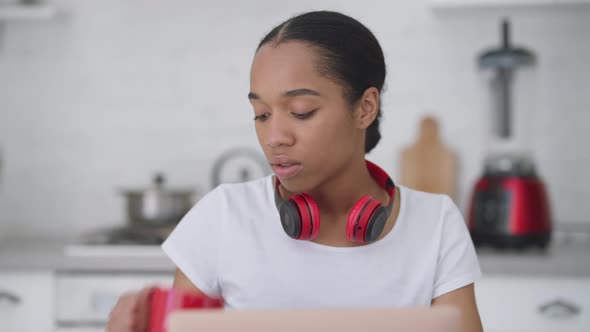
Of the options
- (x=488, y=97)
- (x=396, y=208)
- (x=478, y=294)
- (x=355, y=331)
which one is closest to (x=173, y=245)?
(x=396, y=208)

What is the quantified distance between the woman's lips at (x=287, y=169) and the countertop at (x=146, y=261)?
974mm

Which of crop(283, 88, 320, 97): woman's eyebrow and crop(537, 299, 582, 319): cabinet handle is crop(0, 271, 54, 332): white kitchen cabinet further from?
crop(537, 299, 582, 319): cabinet handle

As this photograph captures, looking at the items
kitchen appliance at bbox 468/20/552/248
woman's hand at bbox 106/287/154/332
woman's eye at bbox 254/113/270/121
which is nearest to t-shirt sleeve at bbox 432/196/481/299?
woman's eye at bbox 254/113/270/121

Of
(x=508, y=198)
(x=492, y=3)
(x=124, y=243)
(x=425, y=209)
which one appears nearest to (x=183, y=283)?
(x=425, y=209)

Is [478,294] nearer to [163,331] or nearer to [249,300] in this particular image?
[249,300]

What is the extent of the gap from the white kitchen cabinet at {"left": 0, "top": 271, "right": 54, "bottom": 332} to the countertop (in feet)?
0.09

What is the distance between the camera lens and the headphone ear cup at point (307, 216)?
782mm

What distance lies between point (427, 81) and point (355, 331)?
1791 mm

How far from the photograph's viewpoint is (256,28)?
7.16 feet

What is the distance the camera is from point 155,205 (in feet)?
6.15

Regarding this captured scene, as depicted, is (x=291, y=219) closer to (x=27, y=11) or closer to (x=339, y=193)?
(x=339, y=193)

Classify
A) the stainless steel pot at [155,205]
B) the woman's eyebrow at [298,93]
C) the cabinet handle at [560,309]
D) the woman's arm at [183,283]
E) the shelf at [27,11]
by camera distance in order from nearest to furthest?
1. the woman's eyebrow at [298,93]
2. the woman's arm at [183,283]
3. the cabinet handle at [560,309]
4. the stainless steel pot at [155,205]
5. the shelf at [27,11]

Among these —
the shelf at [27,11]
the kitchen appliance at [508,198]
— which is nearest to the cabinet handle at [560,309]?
the kitchen appliance at [508,198]

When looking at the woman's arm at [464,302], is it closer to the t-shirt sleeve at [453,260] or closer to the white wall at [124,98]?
the t-shirt sleeve at [453,260]
